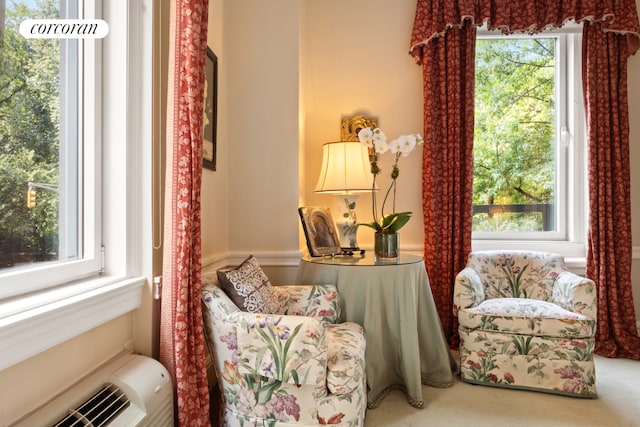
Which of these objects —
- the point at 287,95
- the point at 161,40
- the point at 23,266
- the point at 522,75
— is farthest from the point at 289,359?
the point at 522,75

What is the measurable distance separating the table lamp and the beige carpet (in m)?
0.90

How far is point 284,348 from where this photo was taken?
1.29 metres

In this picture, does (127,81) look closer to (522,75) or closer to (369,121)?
(369,121)

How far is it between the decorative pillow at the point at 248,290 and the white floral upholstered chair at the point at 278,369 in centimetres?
6

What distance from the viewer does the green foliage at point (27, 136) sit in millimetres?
944

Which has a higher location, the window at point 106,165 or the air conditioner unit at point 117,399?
the window at point 106,165

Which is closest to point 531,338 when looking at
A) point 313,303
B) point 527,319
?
point 527,319

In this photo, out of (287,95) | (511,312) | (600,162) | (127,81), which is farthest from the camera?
(600,162)

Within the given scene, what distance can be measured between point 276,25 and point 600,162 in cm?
236

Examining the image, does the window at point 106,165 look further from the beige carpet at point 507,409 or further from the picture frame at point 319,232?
the beige carpet at point 507,409

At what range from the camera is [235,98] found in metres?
2.28

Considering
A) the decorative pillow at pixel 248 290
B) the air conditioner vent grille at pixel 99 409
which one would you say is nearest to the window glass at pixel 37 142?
the air conditioner vent grille at pixel 99 409

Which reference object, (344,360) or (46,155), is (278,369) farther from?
(46,155)

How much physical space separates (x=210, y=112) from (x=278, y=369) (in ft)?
4.39
